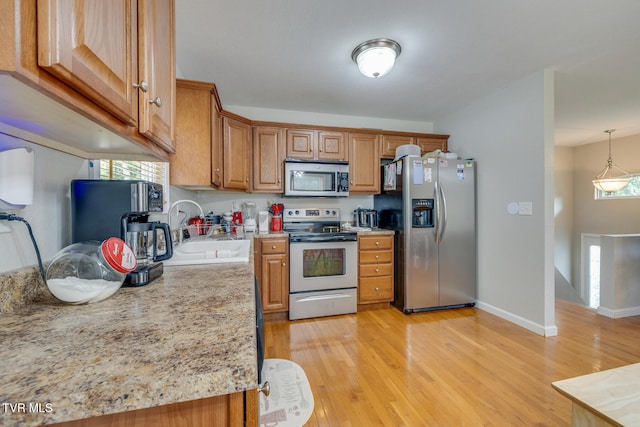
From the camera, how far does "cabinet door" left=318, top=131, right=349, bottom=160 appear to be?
304 cm

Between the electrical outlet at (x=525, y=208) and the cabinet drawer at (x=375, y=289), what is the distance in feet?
4.72

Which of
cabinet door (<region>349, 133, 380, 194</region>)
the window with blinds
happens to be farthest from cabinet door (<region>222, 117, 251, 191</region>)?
cabinet door (<region>349, 133, 380, 194</region>)

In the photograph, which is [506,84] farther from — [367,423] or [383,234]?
[367,423]

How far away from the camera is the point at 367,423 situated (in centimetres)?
135

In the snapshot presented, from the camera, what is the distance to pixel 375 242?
2.89 metres

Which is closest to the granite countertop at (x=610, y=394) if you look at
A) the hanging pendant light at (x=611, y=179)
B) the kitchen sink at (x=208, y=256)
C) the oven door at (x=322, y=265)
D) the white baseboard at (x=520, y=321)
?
the kitchen sink at (x=208, y=256)

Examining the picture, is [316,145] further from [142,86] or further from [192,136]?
[142,86]

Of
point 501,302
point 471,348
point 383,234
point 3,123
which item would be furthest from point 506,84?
point 3,123

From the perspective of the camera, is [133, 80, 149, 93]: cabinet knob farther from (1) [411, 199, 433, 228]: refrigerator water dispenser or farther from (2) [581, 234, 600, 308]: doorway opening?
(2) [581, 234, 600, 308]: doorway opening

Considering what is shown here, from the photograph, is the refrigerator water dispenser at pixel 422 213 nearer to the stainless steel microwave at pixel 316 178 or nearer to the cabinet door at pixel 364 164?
the cabinet door at pixel 364 164

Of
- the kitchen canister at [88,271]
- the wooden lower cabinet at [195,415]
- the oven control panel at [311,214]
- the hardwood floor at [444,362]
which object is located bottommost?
the hardwood floor at [444,362]

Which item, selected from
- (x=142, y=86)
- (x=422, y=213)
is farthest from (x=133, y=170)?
(x=422, y=213)

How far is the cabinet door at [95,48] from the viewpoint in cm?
46

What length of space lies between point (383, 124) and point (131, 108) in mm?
3314
